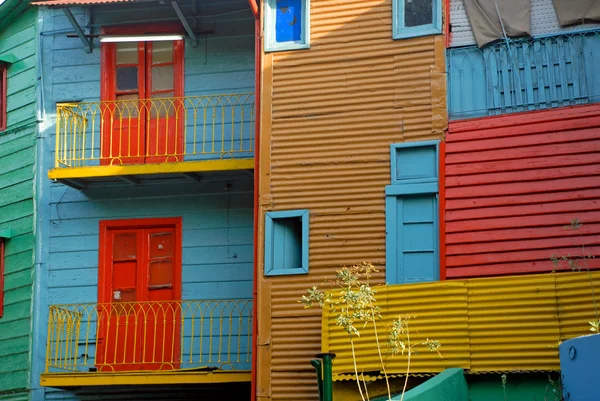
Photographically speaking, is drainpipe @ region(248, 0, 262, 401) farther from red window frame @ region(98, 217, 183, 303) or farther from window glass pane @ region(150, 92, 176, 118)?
red window frame @ region(98, 217, 183, 303)

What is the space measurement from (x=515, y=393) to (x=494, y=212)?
93.3 inches

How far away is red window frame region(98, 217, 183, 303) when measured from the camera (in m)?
17.7

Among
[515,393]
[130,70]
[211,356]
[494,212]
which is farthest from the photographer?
[130,70]

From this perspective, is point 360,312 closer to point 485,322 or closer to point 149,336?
point 485,322

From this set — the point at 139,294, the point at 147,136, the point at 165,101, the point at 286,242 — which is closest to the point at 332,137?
the point at 286,242

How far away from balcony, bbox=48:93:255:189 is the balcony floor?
0.01m

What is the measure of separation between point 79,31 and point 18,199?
2759 millimetres

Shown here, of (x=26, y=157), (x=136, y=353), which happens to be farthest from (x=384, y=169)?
(x=26, y=157)

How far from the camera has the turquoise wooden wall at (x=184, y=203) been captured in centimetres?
1758

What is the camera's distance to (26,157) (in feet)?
61.3

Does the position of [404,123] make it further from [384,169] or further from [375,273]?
[375,273]

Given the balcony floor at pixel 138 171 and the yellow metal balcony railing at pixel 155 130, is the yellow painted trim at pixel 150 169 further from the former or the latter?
the yellow metal balcony railing at pixel 155 130

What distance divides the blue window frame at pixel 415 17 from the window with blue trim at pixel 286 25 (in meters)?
1.26

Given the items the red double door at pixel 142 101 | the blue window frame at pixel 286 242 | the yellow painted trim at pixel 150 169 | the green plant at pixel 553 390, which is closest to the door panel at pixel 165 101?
the red double door at pixel 142 101
